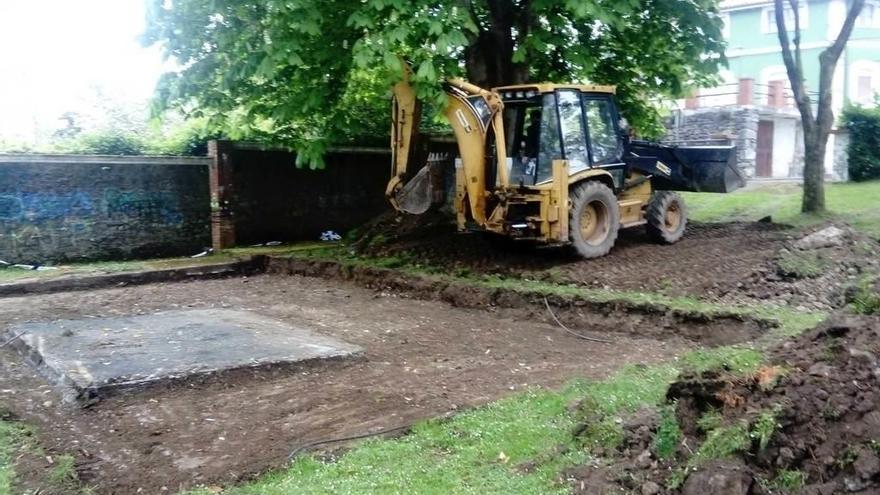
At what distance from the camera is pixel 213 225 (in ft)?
52.9

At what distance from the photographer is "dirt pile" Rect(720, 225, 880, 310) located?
9781 mm

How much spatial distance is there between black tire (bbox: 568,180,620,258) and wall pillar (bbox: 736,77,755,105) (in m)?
19.0

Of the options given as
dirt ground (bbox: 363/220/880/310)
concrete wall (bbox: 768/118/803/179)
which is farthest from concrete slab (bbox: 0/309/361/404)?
concrete wall (bbox: 768/118/803/179)

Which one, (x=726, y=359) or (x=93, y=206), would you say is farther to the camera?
(x=93, y=206)

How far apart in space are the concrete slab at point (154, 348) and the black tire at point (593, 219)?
4.48 metres

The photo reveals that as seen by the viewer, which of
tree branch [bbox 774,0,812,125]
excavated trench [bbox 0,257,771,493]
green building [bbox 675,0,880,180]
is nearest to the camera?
excavated trench [bbox 0,257,771,493]

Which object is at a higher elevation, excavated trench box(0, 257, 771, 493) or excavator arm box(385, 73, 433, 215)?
excavator arm box(385, 73, 433, 215)

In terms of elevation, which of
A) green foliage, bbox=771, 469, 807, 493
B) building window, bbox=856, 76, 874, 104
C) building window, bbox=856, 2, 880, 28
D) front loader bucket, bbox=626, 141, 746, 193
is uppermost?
building window, bbox=856, 2, 880, 28

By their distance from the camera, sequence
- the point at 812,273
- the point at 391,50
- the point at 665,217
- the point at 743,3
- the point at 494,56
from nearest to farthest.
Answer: the point at 812,273, the point at 391,50, the point at 665,217, the point at 494,56, the point at 743,3

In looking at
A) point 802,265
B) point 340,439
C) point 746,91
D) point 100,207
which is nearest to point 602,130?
point 802,265

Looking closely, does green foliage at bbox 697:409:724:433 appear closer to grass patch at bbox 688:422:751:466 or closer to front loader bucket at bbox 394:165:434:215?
grass patch at bbox 688:422:751:466

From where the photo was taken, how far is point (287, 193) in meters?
17.2

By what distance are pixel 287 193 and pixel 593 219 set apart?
6915 millimetres

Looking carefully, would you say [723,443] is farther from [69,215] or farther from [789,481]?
[69,215]
